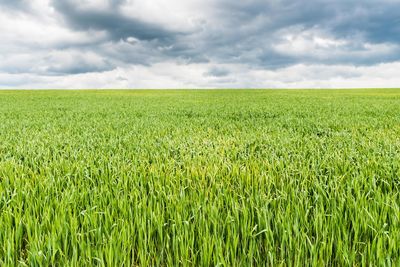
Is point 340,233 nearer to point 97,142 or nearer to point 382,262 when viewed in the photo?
point 382,262

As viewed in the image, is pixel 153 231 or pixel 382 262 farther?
pixel 153 231

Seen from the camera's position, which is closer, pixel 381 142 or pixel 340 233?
pixel 340 233

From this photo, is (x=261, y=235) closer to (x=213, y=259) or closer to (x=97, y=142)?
(x=213, y=259)

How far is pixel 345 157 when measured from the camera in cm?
514

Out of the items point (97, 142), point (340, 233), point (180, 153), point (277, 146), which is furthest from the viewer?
point (97, 142)

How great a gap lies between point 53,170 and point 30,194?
3.53 ft

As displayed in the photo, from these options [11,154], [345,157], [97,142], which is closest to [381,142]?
[345,157]

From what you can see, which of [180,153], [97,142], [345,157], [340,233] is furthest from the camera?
[97,142]

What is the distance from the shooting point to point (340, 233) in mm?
2482

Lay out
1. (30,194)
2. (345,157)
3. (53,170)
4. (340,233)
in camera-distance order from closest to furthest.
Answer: (340,233) < (30,194) < (53,170) < (345,157)

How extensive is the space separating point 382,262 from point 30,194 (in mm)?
3641

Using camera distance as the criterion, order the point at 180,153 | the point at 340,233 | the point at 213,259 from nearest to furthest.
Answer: the point at 213,259, the point at 340,233, the point at 180,153

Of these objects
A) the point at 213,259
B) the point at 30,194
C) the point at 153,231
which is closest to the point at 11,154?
the point at 30,194

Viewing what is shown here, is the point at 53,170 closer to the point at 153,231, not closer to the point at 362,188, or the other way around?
the point at 153,231
